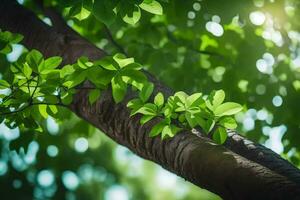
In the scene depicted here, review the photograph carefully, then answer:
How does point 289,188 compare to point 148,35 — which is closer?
point 289,188

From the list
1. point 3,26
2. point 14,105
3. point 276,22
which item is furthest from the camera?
point 276,22

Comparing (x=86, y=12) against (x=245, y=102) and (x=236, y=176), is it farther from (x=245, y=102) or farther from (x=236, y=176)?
(x=245, y=102)

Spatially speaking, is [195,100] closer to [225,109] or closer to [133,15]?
[225,109]

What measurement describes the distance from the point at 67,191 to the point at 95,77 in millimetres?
10435

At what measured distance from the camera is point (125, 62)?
167cm

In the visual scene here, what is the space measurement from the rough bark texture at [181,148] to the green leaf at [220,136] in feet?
0.10

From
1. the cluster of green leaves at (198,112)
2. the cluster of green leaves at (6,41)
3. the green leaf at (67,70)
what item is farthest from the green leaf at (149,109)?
the cluster of green leaves at (6,41)

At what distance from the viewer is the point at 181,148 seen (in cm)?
167

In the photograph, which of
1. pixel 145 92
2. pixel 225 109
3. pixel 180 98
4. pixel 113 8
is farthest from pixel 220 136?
pixel 113 8

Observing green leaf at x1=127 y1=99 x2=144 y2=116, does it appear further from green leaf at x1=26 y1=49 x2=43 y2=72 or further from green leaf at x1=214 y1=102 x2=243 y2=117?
green leaf at x1=26 y1=49 x2=43 y2=72

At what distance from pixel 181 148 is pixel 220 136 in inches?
6.7

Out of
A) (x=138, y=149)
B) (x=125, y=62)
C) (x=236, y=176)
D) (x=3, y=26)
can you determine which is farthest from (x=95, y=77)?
(x=3, y=26)

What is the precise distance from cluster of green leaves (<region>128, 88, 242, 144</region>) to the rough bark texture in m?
0.07

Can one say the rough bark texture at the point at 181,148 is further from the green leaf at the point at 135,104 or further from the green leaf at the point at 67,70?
the green leaf at the point at 67,70
